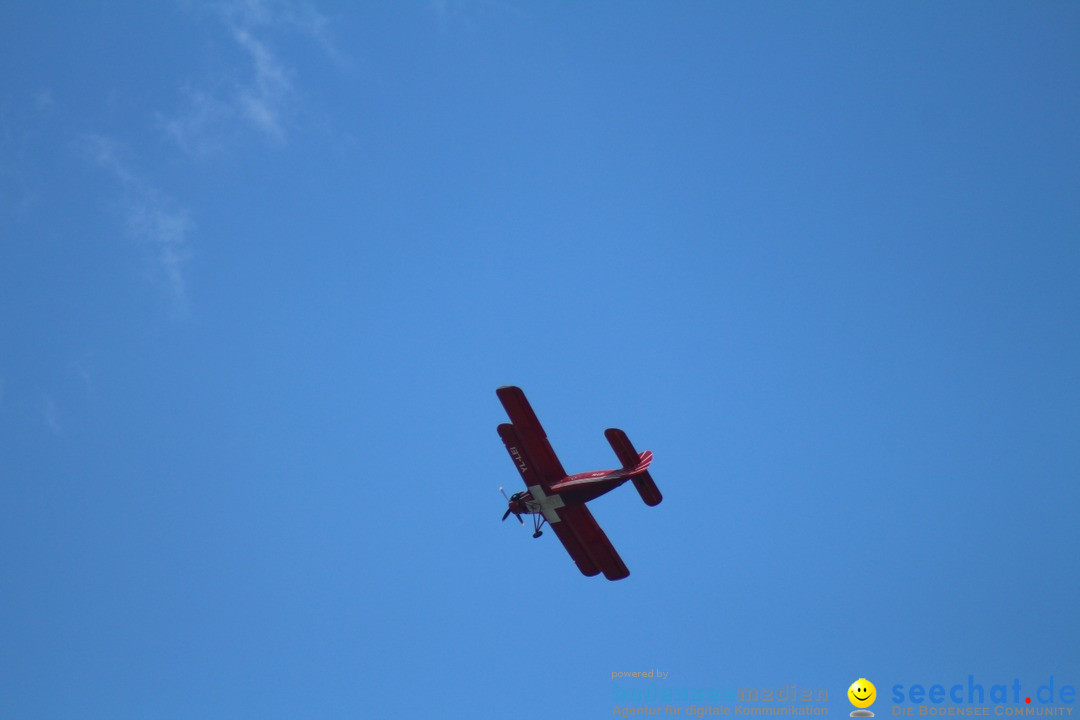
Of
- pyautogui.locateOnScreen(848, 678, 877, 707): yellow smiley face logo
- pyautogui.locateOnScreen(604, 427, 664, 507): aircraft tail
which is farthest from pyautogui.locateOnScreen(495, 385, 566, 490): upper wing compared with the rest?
pyautogui.locateOnScreen(848, 678, 877, 707): yellow smiley face logo

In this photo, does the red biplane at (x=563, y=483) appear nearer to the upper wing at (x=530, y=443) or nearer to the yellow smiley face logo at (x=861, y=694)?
the upper wing at (x=530, y=443)

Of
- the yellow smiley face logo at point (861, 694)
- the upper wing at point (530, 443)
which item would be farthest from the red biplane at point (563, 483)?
the yellow smiley face logo at point (861, 694)

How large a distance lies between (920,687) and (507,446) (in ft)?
71.4

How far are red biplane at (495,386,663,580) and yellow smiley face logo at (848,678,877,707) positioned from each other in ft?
38.8

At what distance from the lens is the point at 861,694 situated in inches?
1780

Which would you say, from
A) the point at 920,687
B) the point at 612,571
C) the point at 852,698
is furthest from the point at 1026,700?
the point at 612,571

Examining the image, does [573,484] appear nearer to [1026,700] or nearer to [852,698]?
[852,698]

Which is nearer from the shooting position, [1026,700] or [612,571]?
[1026,700]

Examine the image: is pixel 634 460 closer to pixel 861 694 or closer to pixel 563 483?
pixel 563 483

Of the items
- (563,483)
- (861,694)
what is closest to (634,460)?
(563,483)

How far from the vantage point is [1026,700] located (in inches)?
1832

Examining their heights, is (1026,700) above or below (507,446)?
below

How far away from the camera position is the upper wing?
44438mm

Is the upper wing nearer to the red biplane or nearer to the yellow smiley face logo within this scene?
the red biplane
